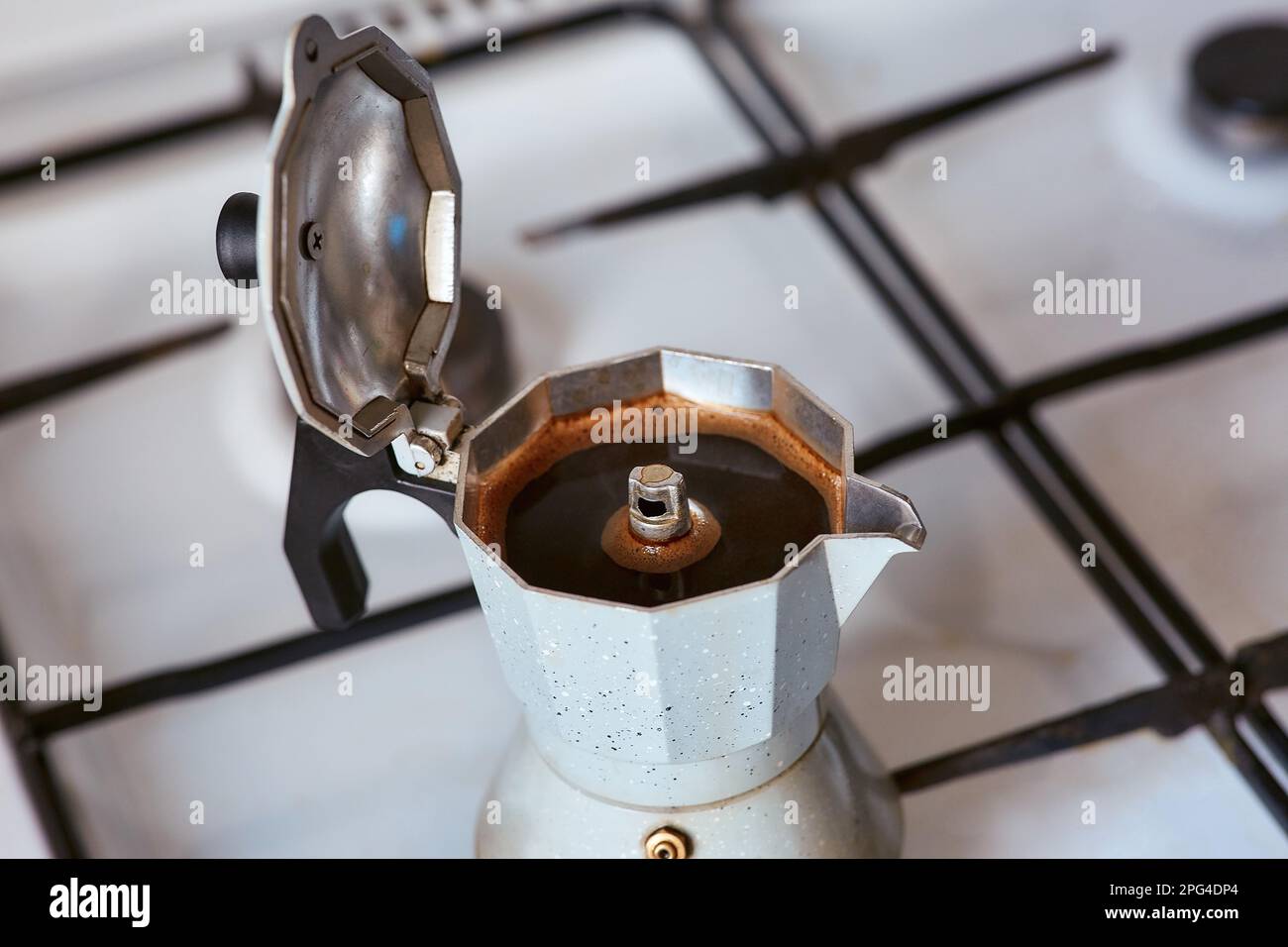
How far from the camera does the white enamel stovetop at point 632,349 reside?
76 cm

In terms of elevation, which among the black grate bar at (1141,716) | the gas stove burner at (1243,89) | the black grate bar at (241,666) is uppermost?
the gas stove burner at (1243,89)

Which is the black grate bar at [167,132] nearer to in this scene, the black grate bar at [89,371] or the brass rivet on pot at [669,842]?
the black grate bar at [89,371]

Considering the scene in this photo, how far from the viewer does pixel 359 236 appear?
58cm

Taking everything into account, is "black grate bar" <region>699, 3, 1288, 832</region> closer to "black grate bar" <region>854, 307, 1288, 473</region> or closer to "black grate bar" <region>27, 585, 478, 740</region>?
"black grate bar" <region>854, 307, 1288, 473</region>

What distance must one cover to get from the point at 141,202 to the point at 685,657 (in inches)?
25.0

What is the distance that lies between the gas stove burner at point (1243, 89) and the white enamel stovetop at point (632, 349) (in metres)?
0.02

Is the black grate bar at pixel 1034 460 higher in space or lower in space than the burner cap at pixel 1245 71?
lower

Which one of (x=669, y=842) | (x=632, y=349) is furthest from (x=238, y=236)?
(x=632, y=349)

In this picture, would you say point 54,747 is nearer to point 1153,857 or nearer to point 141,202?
point 141,202

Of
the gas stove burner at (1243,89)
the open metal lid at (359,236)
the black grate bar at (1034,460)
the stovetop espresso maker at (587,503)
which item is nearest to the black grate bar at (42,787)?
the stovetop espresso maker at (587,503)

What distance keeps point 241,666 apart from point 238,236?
31cm

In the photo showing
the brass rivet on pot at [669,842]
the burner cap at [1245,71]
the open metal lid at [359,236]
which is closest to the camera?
the open metal lid at [359,236]
